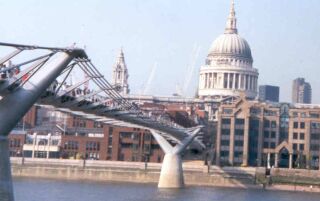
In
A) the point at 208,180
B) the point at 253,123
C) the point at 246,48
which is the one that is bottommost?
the point at 208,180

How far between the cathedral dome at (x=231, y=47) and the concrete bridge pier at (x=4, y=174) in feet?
407

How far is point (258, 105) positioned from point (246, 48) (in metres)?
56.6

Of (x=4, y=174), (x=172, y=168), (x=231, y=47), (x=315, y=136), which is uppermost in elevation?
(x=231, y=47)

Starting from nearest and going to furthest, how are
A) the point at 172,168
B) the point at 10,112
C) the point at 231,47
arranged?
the point at 10,112 < the point at 172,168 < the point at 231,47

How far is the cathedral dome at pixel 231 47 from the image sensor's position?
6014 inches

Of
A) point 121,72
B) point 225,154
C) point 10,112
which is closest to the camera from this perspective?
point 10,112

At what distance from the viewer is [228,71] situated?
14938 cm

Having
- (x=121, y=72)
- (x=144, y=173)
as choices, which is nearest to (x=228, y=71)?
(x=121, y=72)

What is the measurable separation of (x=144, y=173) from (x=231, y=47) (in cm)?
7297

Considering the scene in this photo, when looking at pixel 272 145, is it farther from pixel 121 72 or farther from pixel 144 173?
pixel 121 72

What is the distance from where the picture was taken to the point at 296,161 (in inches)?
3760

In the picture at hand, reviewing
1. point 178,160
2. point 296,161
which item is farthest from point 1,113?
point 296,161

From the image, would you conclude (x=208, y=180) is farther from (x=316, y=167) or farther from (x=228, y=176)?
(x=316, y=167)

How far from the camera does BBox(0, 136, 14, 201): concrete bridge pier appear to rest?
29125 millimetres
